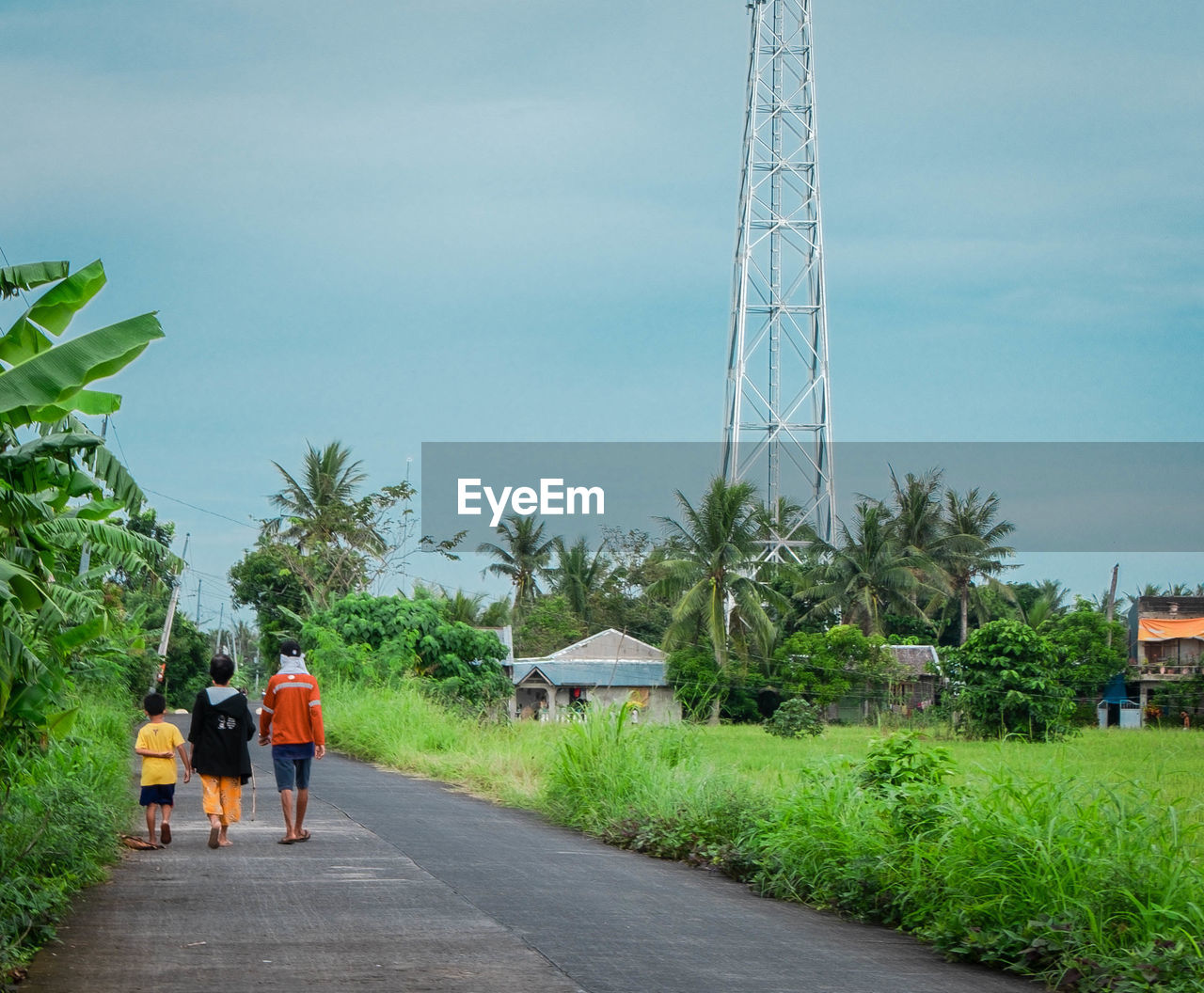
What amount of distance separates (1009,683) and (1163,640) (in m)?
18.7

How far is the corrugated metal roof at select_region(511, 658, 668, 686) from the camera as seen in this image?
2126 inches

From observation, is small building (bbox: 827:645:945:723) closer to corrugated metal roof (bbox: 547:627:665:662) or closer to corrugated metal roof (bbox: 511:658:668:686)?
corrugated metal roof (bbox: 511:658:668:686)

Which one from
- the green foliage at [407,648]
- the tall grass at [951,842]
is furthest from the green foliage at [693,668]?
the tall grass at [951,842]

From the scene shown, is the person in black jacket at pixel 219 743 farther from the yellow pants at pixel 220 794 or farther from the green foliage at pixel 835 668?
the green foliage at pixel 835 668

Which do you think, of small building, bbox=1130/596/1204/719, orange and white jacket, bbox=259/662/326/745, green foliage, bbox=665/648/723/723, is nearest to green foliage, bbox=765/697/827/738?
green foliage, bbox=665/648/723/723

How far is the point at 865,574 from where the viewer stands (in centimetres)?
5328

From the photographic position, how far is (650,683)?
2142 inches

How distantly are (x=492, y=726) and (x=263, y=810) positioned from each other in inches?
417

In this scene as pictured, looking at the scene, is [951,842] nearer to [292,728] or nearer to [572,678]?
[292,728]

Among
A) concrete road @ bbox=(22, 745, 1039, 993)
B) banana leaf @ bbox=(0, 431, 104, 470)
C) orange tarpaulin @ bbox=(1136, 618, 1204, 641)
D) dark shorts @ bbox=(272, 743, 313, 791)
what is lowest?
concrete road @ bbox=(22, 745, 1039, 993)

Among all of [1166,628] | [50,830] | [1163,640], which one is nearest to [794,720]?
[1163,640]

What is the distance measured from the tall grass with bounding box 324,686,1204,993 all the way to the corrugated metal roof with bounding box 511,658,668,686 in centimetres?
3846

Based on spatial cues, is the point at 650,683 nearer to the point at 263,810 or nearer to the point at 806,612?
the point at 806,612

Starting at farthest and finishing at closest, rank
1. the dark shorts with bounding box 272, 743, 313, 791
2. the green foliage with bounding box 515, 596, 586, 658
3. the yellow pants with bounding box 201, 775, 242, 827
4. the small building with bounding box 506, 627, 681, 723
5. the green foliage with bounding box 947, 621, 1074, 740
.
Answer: the green foliage with bounding box 515, 596, 586, 658 → the small building with bounding box 506, 627, 681, 723 → the green foliage with bounding box 947, 621, 1074, 740 → the dark shorts with bounding box 272, 743, 313, 791 → the yellow pants with bounding box 201, 775, 242, 827
